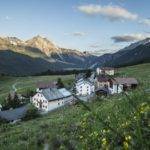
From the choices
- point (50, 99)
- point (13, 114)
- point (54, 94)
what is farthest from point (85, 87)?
point (13, 114)

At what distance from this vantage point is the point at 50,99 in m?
115

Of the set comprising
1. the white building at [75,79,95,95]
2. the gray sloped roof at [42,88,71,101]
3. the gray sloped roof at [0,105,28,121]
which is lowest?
the gray sloped roof at [0,105,28,121]

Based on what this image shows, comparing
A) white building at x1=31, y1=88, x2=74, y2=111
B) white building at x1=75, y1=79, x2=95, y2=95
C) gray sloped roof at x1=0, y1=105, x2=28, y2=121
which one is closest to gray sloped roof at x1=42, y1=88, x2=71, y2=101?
white building at x1=31, y1=88, x2=74, y2=111

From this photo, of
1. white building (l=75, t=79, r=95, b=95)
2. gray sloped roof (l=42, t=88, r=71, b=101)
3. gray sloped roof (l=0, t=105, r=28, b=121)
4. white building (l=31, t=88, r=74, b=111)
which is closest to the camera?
gray sloped roof (l=0, t=105, r=28, b=121)

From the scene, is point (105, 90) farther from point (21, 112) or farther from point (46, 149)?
point (46, 149)

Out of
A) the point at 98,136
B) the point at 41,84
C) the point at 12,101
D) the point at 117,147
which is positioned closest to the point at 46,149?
the point at 117,147

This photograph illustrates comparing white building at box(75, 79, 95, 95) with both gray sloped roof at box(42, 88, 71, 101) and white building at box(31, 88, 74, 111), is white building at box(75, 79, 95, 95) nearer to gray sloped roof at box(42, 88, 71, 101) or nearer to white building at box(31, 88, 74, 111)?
gray sloped roof at box(42, 88, 71, 101)

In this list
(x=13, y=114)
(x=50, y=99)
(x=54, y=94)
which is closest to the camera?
(x=13, y=114)

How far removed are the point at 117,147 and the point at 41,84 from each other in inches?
6391

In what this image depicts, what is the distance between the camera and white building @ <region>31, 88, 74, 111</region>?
11433 cm

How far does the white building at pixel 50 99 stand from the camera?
375 feet

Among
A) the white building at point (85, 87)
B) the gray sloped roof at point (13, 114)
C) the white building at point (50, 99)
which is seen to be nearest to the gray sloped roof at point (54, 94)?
the white building at point (50, 99)

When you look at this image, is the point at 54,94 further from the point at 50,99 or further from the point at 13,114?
the point at 13,114

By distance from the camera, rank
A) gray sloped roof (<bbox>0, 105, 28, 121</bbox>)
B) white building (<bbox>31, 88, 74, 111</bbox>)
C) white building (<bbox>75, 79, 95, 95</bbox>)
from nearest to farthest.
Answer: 1. gray sloped roof (<bbox>0, 105, 28, 121</bbox>)
2. white building (<bbox>31, 88, 74, 111</bbox>)
3. white building (<bbox>75, 79, 95, 95</bbox>)
